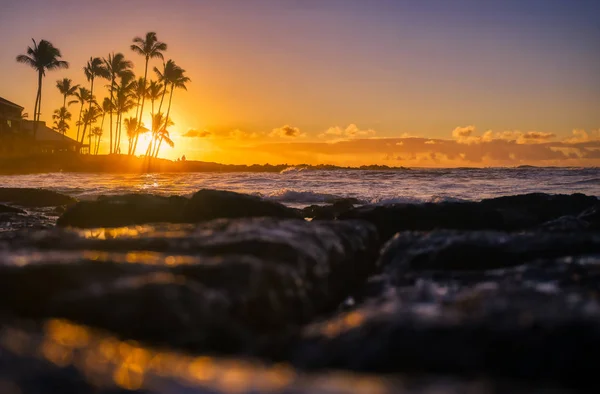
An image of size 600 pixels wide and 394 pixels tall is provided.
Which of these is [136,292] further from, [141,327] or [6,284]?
[6,284]

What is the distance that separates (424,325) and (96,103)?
76971mm

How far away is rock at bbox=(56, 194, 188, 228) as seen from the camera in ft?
23.4

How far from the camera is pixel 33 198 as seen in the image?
14742 millimetres

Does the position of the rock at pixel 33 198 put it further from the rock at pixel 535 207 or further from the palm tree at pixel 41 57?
the palm tree at pixel 41 57

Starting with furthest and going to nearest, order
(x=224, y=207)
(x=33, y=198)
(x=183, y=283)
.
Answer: (x=33, y=198), (x=224, y=207), (x=183, y=283)

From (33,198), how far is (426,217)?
1259 cm

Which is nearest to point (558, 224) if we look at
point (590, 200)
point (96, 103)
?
point (590, 200)

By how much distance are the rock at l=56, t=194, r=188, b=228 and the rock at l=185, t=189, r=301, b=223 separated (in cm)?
55

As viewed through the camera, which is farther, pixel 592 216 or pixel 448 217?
pixel 592 216

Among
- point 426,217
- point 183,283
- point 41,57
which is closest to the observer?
point 183,283

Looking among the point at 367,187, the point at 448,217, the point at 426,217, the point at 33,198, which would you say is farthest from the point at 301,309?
the point at 367,187

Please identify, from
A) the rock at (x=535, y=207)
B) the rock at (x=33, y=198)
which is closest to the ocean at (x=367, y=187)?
the rock at (x=33, y=198)

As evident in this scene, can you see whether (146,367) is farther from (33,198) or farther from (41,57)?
(41,57)

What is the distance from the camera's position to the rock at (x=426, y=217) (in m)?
5.61
